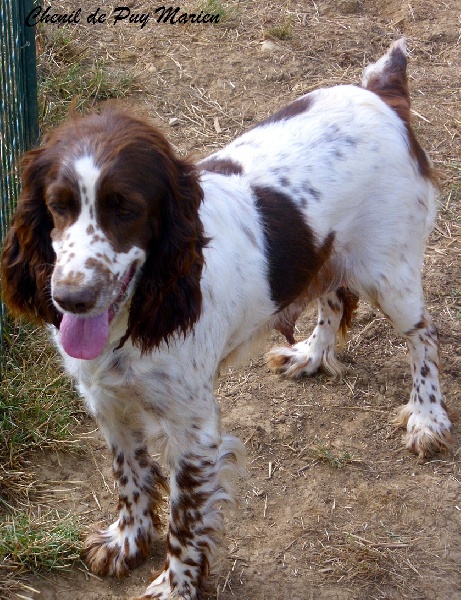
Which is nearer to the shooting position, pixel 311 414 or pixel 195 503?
pixel 195 503

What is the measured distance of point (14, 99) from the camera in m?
4.75

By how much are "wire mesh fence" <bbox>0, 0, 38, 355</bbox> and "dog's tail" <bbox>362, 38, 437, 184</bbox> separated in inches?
70.1

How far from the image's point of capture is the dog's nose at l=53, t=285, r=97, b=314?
8.52 ft

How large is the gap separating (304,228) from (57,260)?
119 centimetres

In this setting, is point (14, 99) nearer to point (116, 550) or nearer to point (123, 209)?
point (123, 209)

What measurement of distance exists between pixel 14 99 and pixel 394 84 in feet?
6.43

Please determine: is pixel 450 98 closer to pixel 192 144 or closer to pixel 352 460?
pixel 192 144

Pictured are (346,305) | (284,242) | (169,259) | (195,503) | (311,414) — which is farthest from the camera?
(346,305)

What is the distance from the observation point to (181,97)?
6480 millimetres

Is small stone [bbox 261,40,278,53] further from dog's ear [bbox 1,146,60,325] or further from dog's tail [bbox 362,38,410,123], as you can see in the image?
dog's ear [bbox 1,146,60,325]

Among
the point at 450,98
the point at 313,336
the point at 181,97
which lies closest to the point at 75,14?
the point at 181,97

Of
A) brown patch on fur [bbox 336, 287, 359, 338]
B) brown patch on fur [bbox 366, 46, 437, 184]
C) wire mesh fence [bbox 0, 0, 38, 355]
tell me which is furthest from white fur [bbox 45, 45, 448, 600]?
wire mesh fence [bbox 0, 0, 38, 355]

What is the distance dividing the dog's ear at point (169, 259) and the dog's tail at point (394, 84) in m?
1.54

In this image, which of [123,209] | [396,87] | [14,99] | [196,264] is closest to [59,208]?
[123,209]
